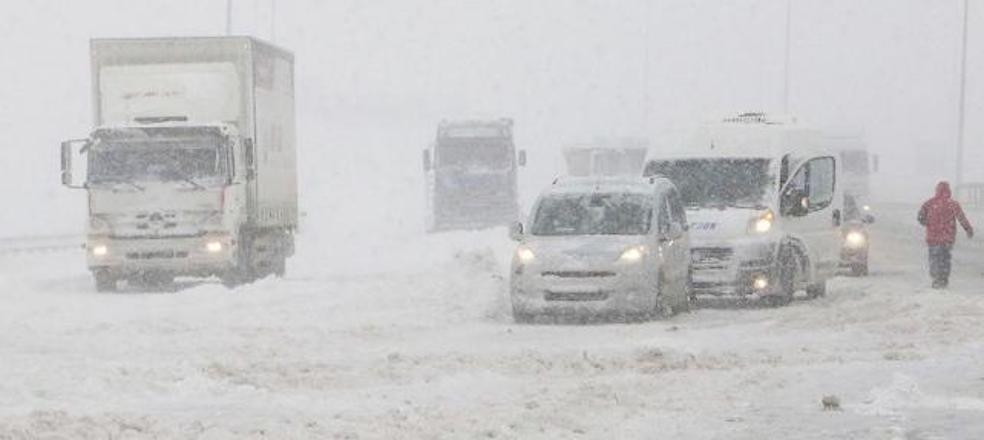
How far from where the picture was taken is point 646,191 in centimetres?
2020

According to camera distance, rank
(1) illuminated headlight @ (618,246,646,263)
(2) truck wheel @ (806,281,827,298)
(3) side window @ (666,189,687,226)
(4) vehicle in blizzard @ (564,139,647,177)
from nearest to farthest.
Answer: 1. (1) illuminated headlight @ (618,246,646,263)
2. (3) side window @ (666,189,687,226)
3. (2) truck wheel @ (806,281,827,298)
4. (4) vehicle in blizzard @ (564,139,647,177)

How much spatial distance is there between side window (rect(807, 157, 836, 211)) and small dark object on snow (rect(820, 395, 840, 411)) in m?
11.5

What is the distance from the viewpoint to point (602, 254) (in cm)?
1909

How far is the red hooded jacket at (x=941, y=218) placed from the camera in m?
22.5

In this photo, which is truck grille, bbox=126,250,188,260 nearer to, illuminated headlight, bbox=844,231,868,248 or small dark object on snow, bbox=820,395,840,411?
illuminated headlight, bbox=844,231,868,248

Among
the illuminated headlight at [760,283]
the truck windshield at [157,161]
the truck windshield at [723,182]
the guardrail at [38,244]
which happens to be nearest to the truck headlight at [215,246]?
the truck windshield at [157,161]

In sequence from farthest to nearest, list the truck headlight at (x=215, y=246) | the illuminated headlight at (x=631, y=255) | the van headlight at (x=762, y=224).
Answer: the truck headlight at (x=215, y=246)
the van headlight at (x=762, y=224)
the illuminated headlight at (x=631, y=255)

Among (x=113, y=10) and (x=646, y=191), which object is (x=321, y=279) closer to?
(x=646, y=191)

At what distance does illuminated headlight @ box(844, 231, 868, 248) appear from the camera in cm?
2677

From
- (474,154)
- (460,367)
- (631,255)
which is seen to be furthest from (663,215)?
(474,154)

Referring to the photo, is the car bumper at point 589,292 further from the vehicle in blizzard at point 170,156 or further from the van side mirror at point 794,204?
the vehicle in blizzard at point 170,156

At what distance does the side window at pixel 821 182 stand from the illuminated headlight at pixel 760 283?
1.92m

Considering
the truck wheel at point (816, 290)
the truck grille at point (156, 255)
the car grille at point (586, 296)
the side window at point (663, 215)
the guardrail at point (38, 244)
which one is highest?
the side window at point (663, 215)

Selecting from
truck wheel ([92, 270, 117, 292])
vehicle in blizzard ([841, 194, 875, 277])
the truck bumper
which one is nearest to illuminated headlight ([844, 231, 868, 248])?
vehicle in blizzard ([841, 194, 875, 277])
